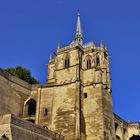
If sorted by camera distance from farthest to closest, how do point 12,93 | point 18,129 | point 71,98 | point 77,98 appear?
point 71,98, point 12,93, point 77,98, point 18,129

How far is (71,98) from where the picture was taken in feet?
126

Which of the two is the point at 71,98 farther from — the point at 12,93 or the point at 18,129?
the point at 18,129

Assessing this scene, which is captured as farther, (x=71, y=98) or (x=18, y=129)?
(x=71, y=98)

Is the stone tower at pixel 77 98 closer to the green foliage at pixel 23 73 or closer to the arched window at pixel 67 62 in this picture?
the arched window at pixel 67 62

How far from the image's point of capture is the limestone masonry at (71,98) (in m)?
36.9

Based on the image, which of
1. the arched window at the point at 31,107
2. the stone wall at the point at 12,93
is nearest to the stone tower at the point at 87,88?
the arched window at the point at 31,107

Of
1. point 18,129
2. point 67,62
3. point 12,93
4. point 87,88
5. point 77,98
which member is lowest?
point 18,129

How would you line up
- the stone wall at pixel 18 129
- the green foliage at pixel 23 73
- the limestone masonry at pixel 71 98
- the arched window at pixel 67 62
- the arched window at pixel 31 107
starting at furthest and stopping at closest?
the green foliage at pixel 23 73, the arched window at pixel 67 62, the arched window at pixel 31 107, the limestone masonry at pixel 71 98, the stone wall at pixel 18 129

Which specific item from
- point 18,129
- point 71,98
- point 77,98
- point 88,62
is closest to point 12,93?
point 71,98

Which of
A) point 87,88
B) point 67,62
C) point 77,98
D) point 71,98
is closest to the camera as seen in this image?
point 77,98

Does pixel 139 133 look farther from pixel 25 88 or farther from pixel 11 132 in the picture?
pixel 11 132

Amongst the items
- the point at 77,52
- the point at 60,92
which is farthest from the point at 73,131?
the point at 77,52

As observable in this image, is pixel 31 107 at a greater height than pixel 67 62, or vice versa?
pixel 67 62

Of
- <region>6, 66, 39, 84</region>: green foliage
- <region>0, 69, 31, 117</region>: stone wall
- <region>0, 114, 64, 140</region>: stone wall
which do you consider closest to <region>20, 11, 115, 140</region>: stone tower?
<region>0, 69, 31, 117</region>: stone wall
